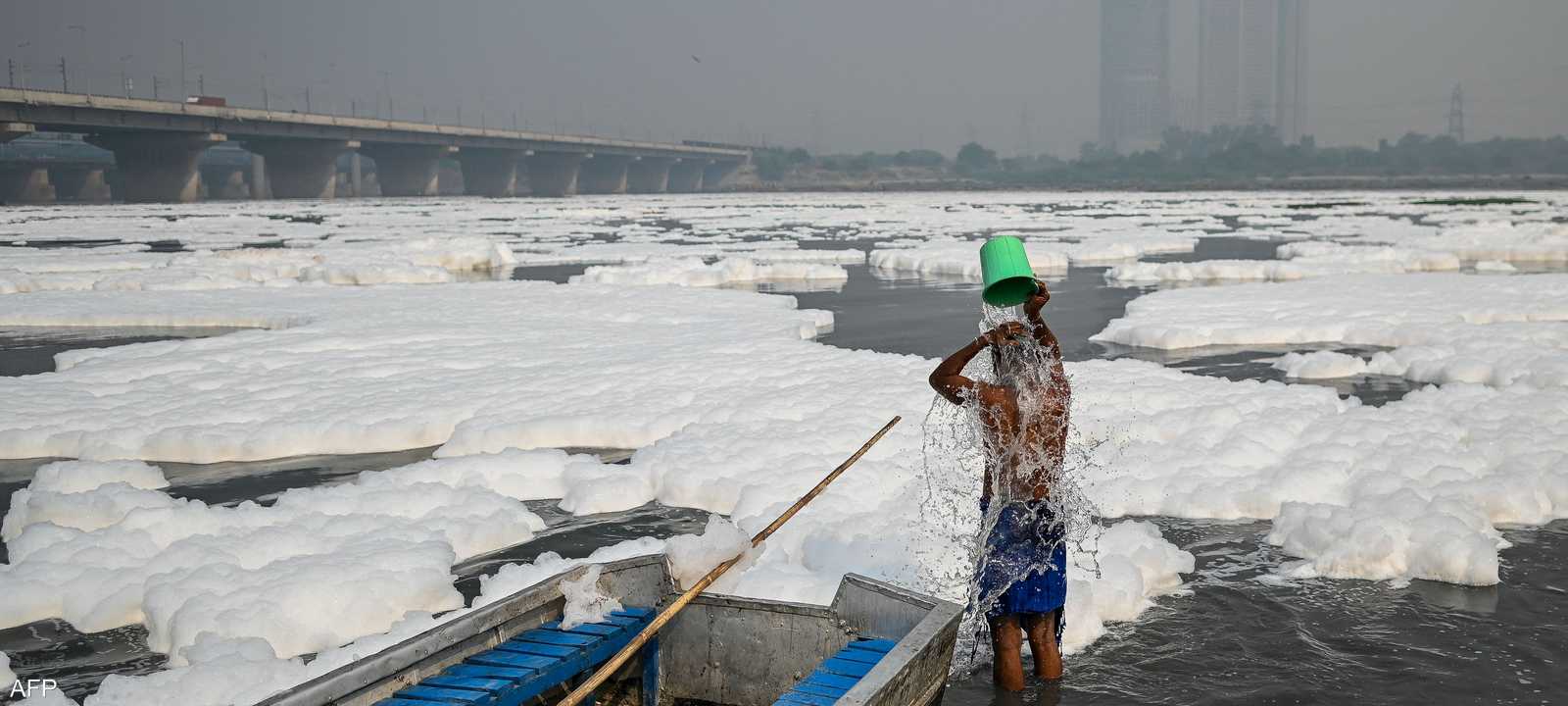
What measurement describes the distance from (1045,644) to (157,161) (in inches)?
3235

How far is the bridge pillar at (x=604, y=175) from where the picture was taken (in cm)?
12769

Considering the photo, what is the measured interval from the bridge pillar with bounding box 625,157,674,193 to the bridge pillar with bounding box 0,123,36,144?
259 feet

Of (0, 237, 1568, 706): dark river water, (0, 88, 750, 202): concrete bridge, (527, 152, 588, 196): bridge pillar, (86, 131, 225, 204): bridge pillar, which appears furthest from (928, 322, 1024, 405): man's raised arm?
(527, 152, 588, 196): bridge pillar

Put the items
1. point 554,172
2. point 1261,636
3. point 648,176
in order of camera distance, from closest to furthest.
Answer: point 1261,636 < point 554,172 < point 648,176

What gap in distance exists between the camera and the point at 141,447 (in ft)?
30.1

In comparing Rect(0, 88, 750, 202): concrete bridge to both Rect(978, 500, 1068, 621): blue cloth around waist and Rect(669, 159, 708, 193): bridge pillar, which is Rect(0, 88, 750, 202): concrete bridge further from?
Rect(978, 500, 1068, 621): blue cloth around waist

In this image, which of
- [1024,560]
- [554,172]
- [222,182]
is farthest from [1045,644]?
[222,182]

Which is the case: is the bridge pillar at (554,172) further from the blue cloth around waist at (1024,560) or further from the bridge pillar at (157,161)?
the blue cloth around waist at (1024,560)

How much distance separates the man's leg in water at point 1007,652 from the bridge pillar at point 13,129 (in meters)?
65.0

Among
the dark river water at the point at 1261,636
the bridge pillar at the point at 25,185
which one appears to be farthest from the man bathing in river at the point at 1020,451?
the bridge pillar at the point at 25,185

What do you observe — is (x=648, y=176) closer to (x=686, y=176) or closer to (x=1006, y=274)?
(x=686, y=176)

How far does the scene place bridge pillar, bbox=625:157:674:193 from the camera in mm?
138250

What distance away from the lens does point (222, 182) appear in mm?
116125

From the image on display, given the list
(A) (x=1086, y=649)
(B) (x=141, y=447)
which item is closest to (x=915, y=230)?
(B) (x=141, y=447)
